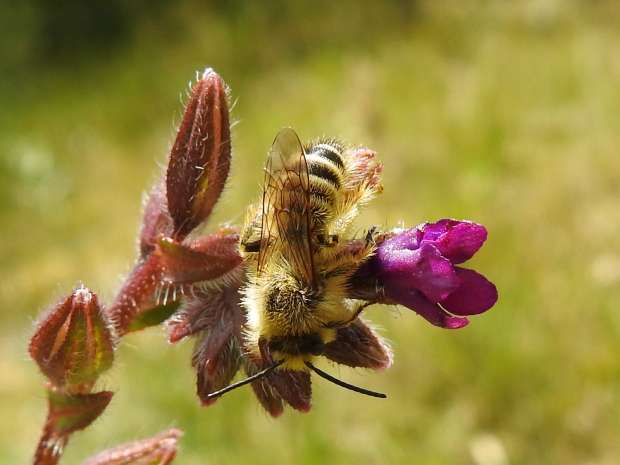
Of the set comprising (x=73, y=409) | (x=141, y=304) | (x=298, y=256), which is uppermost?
(x=141, y=304)

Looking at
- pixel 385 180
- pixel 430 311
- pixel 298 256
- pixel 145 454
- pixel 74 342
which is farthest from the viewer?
pixel 385 180

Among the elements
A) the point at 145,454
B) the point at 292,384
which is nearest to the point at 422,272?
the point at 292,384

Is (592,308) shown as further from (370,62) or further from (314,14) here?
(314,14)

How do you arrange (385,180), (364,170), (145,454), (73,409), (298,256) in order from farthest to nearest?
(385,180) → (145,454) → (73,409) → (364,170) → (298,256)

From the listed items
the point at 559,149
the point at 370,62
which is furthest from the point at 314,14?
the point at 559,149

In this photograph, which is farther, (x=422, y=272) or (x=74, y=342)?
(x=74, y=342)

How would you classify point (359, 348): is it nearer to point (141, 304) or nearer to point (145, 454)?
point (141, 304)

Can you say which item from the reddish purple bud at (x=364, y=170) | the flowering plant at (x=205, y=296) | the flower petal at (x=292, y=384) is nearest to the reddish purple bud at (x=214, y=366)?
the flowering plant at (x=205, y=296)
